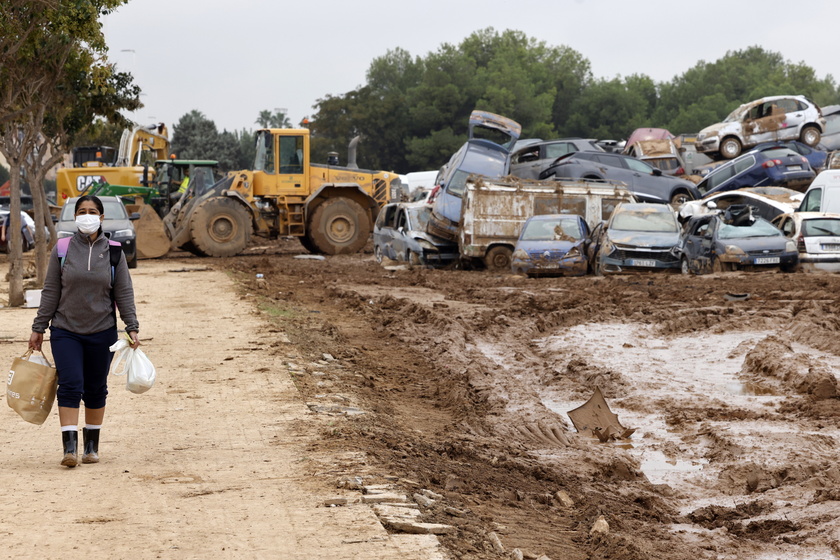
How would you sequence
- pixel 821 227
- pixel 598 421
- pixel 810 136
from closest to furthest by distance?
1. pixel 598 421
2. pixel 821 227
3. pixel 810 136

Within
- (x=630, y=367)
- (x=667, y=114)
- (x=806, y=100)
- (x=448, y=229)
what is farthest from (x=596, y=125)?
(x=630, y=367)

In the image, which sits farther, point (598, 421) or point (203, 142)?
point (203, 142)

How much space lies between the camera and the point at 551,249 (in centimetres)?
2341

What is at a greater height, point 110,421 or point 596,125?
point 596,125

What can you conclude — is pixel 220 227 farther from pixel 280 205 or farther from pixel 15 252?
pixel 15 252

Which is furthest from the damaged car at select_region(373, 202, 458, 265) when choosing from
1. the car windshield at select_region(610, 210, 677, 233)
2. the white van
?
the white van

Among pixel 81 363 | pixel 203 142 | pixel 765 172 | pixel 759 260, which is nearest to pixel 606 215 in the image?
pixel 759 260

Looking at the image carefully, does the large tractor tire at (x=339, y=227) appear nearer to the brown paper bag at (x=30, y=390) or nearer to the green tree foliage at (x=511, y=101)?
the brown paper bag at (x=30, y=390)

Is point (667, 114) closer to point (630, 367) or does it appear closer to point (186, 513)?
point (630, 367)

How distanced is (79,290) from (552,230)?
1711cm

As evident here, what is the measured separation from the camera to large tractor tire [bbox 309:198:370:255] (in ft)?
107

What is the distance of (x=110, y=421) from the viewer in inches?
367

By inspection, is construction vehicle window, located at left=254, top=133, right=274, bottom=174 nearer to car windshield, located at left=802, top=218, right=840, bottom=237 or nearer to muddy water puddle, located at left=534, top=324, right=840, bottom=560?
car windshield, located at left=802, top=218, right=840, bottom=237

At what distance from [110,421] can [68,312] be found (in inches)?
77.9
